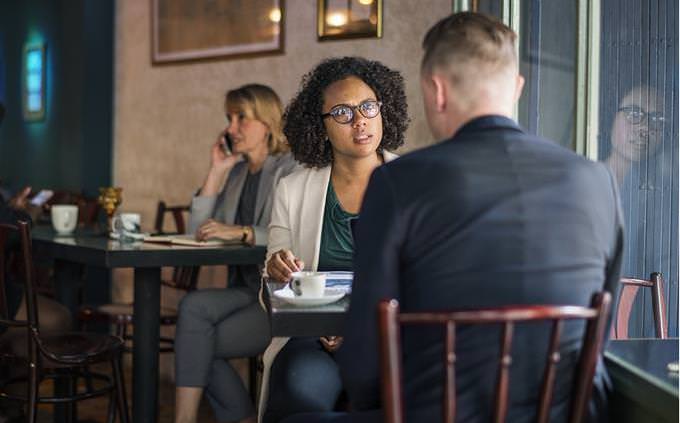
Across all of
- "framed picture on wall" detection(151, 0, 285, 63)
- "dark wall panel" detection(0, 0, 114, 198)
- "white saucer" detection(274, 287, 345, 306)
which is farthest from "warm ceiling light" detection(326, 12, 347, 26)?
"white saucer" detection(274, 287, 345, 306)

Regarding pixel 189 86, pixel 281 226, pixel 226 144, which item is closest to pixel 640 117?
pixel 281 226

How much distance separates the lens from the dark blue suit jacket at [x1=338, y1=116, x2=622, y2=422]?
4.92 feet

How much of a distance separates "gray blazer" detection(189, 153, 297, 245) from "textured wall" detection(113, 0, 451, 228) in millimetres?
674

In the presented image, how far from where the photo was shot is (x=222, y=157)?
4.30 meters

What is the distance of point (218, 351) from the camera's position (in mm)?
3488

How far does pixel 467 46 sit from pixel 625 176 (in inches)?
42.1

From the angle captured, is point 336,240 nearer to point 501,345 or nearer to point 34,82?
point 501,345

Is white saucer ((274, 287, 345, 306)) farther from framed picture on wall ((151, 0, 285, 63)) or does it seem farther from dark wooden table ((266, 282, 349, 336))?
framed picture on wall ((151, 0, 285, 63))

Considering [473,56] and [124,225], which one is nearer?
[473,56]

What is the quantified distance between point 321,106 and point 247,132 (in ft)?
3.20

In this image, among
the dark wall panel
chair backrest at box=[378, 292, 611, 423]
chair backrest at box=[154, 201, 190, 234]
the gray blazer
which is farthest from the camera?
the dark wall panel

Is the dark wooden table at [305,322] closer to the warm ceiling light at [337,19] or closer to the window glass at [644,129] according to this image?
the window glass at [644,129]

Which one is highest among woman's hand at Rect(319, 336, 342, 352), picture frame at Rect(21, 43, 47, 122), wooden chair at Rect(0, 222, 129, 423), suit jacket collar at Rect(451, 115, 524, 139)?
picture frame at Rect(21, 43, 47, 122)

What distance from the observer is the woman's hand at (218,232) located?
3570 mm
